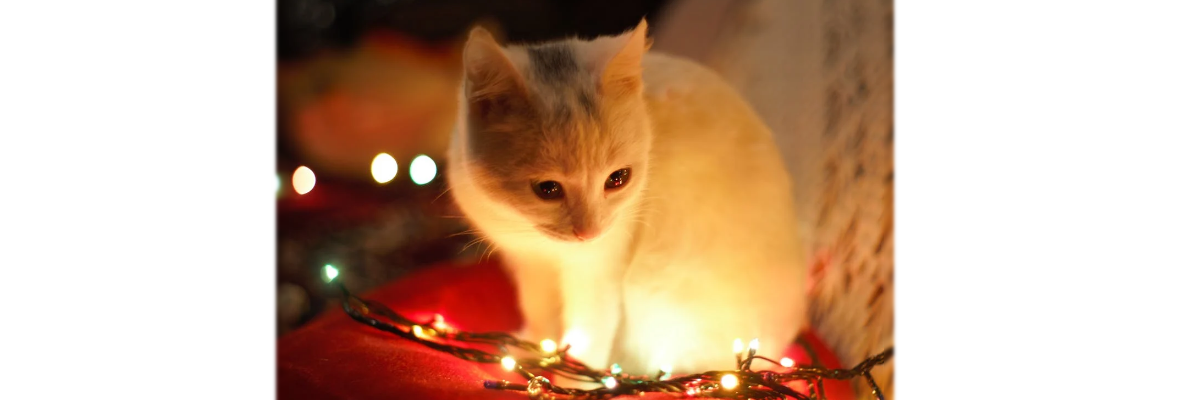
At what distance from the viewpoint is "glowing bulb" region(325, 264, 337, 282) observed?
1.18m

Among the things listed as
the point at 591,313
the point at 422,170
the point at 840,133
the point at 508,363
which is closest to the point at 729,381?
the point at 591,313

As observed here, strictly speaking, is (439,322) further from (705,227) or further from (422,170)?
(705,227)

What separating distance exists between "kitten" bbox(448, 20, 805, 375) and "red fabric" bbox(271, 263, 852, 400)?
0.06 metres

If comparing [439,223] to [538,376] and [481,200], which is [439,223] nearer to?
[481,200]

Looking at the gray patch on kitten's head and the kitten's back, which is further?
the kitten's back

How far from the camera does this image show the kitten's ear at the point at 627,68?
1.09 metres

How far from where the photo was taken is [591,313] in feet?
4.03

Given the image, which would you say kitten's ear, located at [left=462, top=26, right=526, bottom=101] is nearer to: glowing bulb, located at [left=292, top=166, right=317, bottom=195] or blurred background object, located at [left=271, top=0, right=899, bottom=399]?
blurred background object, located at [left=271, top=0, right=899, bottom=399]

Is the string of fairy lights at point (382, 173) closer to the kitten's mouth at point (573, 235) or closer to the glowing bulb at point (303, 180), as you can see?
the glowing bulb at point (303, 180)

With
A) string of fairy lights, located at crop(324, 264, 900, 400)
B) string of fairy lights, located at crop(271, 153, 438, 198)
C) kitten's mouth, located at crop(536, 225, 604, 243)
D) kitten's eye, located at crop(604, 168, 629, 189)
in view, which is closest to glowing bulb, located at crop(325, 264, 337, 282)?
string of fairy lights, located at crop(324, 264, 900, 400)

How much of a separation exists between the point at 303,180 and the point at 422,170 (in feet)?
0.57
